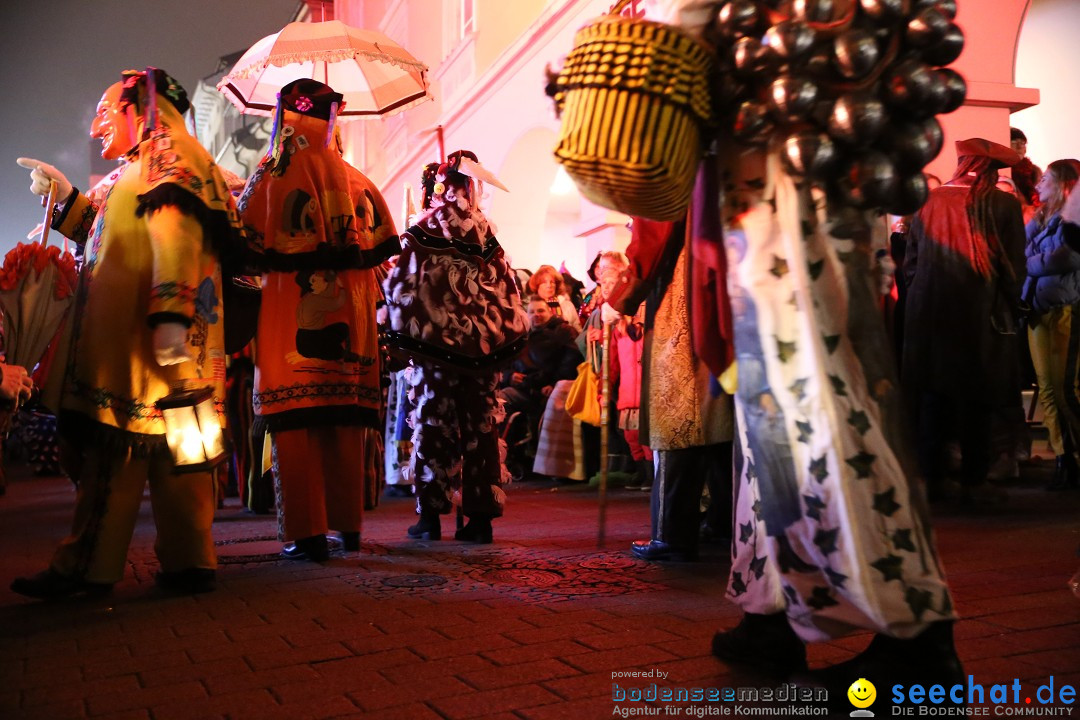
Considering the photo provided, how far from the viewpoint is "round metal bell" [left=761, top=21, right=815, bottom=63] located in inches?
73.9

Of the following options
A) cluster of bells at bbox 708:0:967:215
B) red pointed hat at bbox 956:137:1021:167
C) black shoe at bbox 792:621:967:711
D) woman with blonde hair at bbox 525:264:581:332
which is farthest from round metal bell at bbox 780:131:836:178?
woman with blonde hair at bbox 525:264:581:332

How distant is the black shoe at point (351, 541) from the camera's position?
14.8ft

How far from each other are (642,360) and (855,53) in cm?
249

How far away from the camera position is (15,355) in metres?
4.43

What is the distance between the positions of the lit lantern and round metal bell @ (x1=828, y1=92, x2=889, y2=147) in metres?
2.62

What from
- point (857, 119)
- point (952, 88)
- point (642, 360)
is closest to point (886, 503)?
point (857, 119)

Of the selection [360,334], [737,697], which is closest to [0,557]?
[360,334]

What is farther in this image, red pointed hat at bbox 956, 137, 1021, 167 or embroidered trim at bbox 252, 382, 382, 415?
red pointed hat at bbox 956, 137, 1021, 167

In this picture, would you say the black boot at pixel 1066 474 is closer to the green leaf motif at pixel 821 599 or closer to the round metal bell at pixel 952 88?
the round metal bell at pixel 952 88

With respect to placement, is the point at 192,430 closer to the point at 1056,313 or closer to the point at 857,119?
the point at 857,119

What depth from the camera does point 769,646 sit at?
226cm

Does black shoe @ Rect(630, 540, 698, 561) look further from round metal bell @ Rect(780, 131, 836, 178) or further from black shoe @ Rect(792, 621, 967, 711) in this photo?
round metal bell @ Rect(780, 131, 836, 178)

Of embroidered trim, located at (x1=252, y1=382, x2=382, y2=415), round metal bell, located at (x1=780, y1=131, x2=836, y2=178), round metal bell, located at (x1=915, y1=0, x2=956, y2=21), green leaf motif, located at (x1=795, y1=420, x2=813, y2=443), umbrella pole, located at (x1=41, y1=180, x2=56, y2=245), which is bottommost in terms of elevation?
green leaf motif, located at (x1=795, y1=420, x2=813, y2=443)

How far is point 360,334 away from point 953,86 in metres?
3.07
